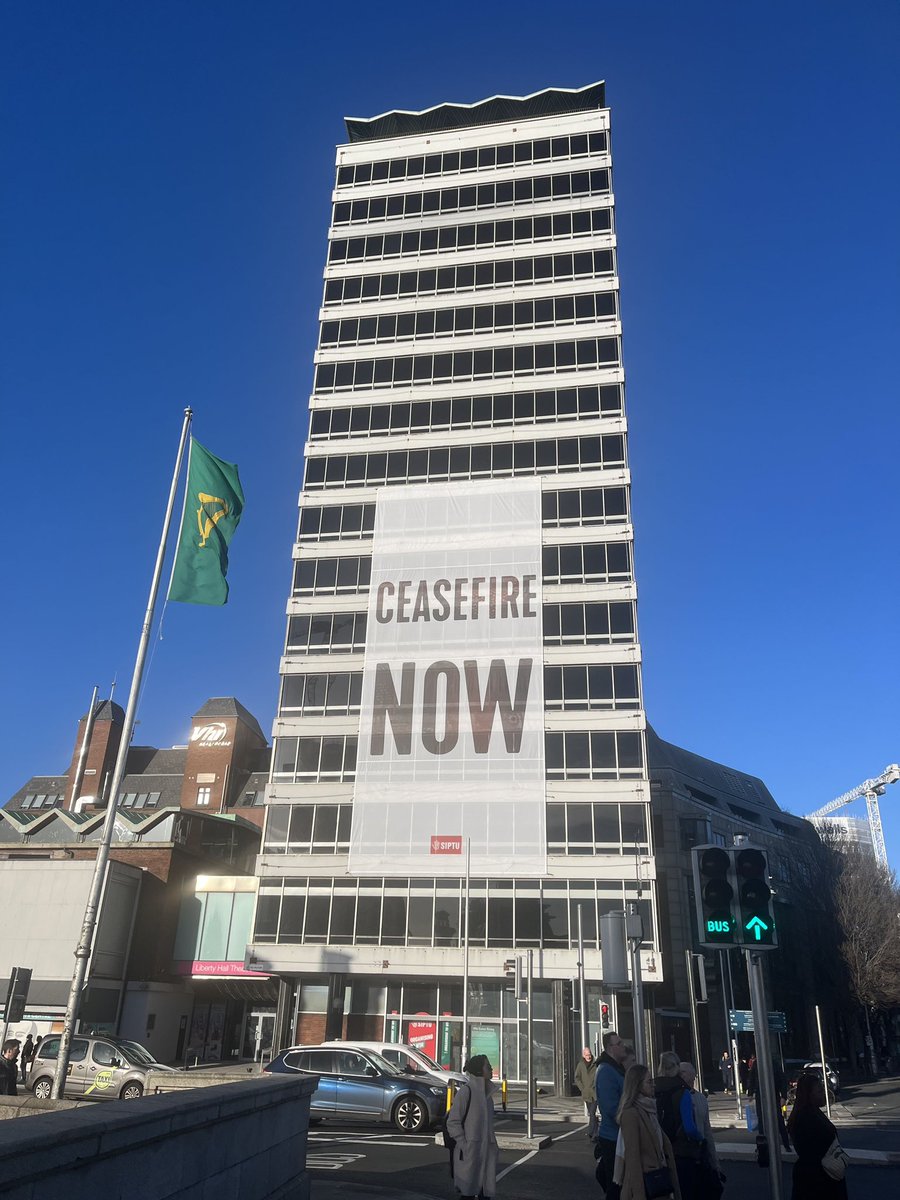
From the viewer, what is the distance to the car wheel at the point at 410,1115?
1928cm

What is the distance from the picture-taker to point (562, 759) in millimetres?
40625

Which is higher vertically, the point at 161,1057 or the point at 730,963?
the point at 730,963

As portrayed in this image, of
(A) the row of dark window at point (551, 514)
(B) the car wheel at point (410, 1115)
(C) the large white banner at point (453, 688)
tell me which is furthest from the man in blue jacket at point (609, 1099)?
(A) the row of dark window at point (551, 514)

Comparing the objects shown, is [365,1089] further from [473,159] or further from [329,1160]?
[473,159]

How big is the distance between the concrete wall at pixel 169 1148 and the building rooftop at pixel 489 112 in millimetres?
58816

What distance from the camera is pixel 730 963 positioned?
56.8 metres

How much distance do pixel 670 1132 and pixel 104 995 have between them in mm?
38111

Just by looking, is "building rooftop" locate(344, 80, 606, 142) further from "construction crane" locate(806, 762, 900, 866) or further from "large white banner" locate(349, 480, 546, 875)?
"construction crane" locate(806, 762, 900, 866)

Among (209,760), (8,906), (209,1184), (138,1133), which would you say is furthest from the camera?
(209,760)

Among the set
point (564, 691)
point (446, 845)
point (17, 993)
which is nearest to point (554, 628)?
point (564, 691)

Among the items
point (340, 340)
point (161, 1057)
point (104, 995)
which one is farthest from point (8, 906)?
point (340, 340)

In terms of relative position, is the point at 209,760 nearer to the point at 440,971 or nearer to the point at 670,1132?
the point at 440,971

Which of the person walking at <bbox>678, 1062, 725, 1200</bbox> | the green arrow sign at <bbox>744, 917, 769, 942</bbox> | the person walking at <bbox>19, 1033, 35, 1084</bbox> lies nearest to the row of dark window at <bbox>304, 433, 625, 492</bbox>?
→ the person walking at <bbox>19, 1033, 35, 1084</bbox>

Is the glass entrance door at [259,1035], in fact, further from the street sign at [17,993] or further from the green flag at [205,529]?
the green flag at [205,529]
